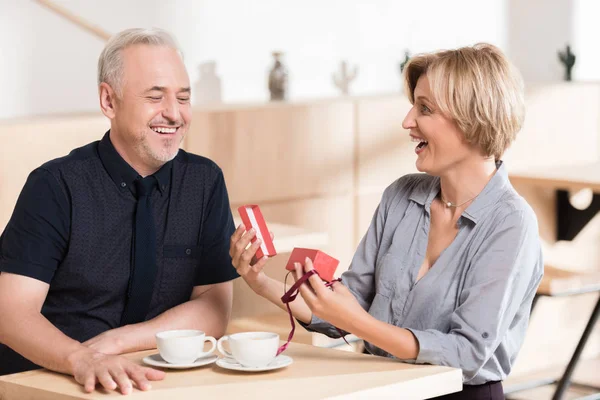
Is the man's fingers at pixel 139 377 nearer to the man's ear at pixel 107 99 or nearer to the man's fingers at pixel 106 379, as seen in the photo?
the man's fingers at pixel 106 379

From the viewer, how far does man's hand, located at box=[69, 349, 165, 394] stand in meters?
2.09

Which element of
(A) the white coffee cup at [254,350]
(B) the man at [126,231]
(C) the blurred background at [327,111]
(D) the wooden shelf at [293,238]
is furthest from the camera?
(C) the blurred background at [327,111]

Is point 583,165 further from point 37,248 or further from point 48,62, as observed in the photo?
point 37,248

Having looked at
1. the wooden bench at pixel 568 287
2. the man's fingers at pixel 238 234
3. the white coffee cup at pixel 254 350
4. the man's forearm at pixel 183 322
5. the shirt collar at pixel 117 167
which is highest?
the shirt collar at pixel 117 167

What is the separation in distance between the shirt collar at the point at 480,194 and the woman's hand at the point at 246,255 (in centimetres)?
46

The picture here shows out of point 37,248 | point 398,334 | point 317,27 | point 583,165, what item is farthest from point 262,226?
point 583,165

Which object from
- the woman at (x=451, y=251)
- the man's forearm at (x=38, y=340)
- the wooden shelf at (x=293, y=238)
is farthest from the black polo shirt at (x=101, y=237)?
the wooden shelf at (x=293, y=238)

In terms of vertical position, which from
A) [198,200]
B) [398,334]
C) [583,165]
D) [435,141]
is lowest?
[583,165]

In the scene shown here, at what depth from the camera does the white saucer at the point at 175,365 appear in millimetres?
2207

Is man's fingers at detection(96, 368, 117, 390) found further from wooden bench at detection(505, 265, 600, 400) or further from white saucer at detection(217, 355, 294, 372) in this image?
wooden bench at detection(505, 265, 600, 400)

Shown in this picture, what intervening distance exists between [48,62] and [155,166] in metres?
1.84

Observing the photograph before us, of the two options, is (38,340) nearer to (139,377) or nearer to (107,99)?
(139,377)

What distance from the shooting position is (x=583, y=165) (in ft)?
18.2

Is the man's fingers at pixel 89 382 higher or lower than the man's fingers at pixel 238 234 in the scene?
lower
